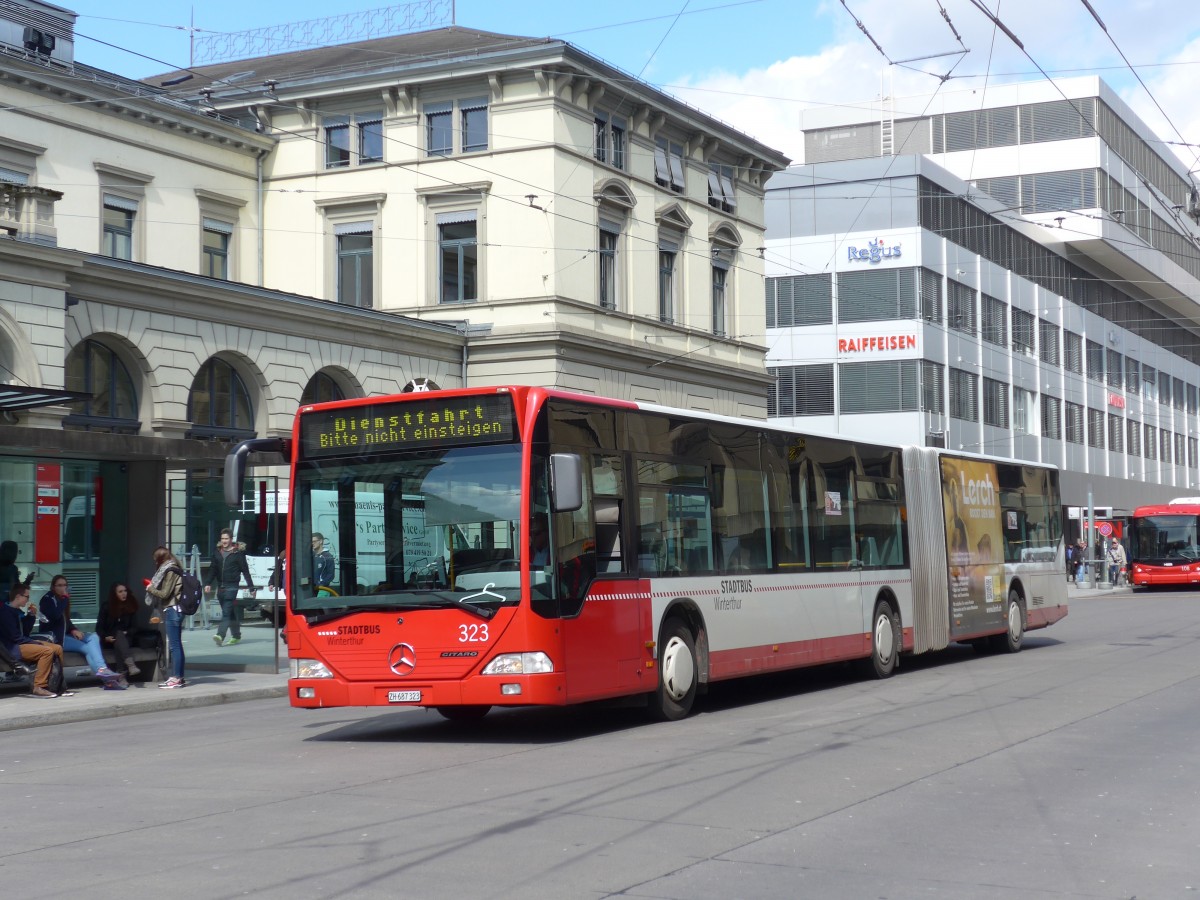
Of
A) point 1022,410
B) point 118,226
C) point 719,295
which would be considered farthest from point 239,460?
point 1022,410

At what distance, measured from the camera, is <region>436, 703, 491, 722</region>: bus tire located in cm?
1449

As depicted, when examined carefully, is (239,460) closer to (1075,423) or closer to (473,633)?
(473,633)

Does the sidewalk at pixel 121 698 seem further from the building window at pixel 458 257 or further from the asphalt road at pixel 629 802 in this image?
the building window at pixel 458 257

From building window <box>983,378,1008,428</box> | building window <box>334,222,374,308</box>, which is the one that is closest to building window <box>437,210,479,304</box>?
building window <box>334,222,374,308</box>

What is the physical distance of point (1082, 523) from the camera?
68000mm

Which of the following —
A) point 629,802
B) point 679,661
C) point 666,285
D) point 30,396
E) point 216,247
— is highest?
point 216,247

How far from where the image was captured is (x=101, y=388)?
3025cm

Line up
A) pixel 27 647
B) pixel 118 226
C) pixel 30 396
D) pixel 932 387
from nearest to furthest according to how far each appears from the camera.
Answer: pixel 27 647 → pixel 30 396 → pixel 118 226 → pixel 932 387

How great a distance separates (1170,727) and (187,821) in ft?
27.4

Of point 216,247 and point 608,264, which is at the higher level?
point 216,247

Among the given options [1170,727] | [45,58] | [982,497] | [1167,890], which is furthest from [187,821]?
[45,58]

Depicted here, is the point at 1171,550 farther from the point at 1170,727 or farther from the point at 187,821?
the point at 187,821

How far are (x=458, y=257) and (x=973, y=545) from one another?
68.6 ft

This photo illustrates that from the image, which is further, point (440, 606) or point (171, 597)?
point (171, 597)
